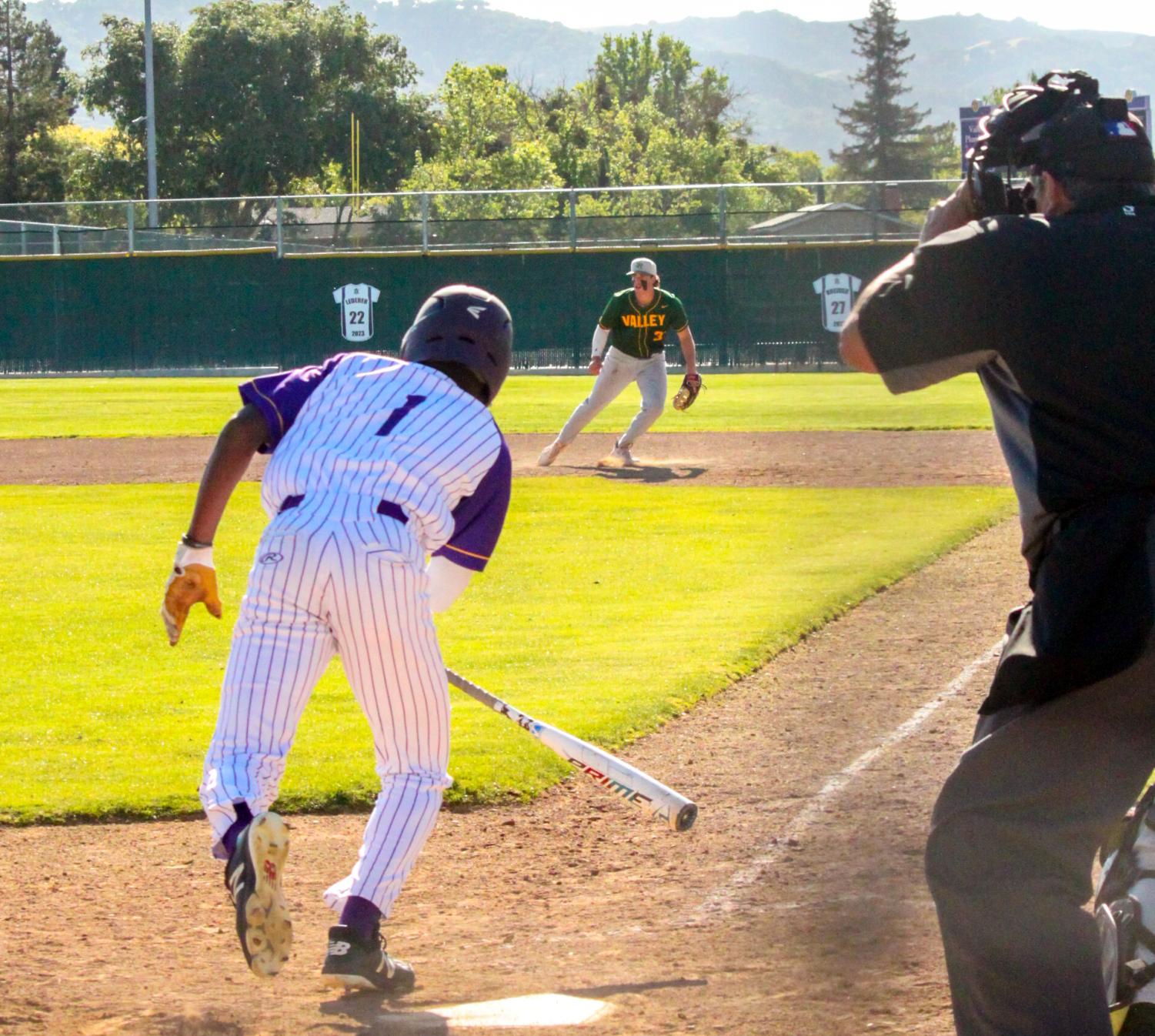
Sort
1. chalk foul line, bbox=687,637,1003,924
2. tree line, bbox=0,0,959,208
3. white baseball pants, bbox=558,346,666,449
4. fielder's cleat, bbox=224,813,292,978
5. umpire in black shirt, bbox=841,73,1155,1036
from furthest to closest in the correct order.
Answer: tree line, bbox=0,0,959,208
white baseball pants, bbox=558,346,666,449
chalk foul line, bbox=687,637,1003,924
fielder's cleat, bbox=224,813,292,978
umpire in black shirt, bbox=841,73,1155,1036

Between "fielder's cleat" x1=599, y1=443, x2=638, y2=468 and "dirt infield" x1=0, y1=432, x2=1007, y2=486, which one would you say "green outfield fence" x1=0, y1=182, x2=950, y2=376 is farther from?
"fielder's cleat" x1=599, y1=443, x2=638, y2=468

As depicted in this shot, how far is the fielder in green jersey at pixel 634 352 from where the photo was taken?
14.8 meters

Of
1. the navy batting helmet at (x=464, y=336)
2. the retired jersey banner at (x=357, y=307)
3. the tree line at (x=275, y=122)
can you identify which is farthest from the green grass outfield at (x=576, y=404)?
the tree line at (x=275, y=122)

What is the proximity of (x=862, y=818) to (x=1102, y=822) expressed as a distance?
2.37 m

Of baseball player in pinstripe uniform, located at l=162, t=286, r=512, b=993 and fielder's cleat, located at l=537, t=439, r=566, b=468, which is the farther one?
A: fielder's cleat, located at l=537, t=439, r=566, b=468

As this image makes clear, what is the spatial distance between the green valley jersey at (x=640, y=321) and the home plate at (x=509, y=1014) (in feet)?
37.6

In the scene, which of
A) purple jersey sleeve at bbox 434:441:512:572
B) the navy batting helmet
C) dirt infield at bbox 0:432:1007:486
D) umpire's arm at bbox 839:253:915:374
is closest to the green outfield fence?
dirt infield at bbox 0:432:1007:486

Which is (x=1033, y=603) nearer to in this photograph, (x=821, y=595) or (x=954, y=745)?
(x=954, y=745)

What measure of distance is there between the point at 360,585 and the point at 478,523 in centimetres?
50

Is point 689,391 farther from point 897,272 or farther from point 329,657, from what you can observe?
point 897,272

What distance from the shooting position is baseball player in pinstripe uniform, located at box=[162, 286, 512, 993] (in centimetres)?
342

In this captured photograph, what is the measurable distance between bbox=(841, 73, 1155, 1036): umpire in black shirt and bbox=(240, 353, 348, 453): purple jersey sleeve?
4.74 feet

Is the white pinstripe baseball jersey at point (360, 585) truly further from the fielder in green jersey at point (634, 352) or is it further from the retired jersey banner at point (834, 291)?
the retired jersey banner at point (834, 291)

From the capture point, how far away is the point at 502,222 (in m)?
35.0
